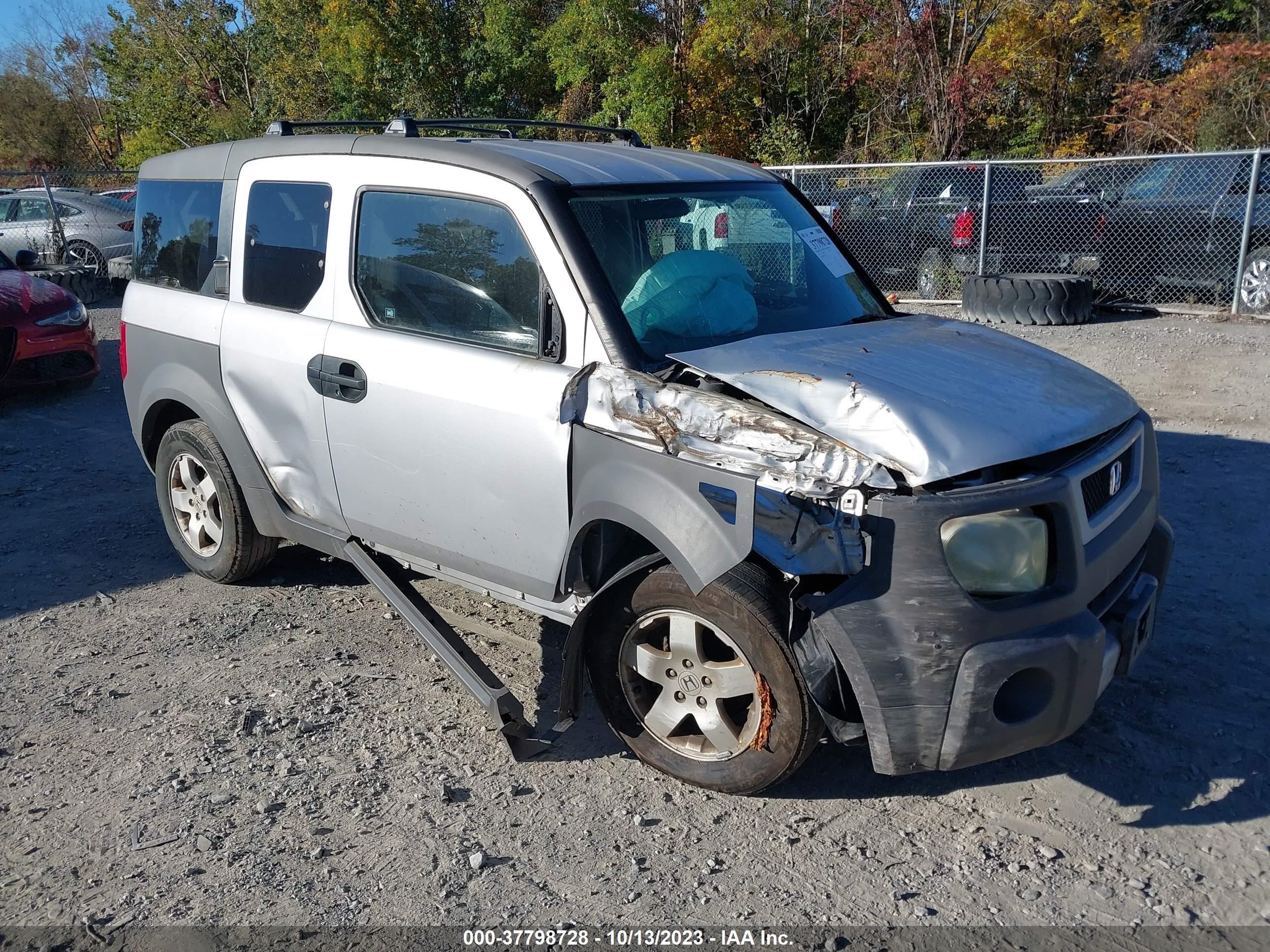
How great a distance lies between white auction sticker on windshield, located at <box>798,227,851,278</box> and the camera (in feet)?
13.9

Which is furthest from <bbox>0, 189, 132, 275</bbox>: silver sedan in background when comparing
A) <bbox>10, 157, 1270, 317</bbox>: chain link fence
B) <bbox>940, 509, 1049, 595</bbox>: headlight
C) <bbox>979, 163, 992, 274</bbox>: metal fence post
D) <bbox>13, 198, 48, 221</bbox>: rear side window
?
<bbox>940, 509, 1049, 595</bbox>: headlight

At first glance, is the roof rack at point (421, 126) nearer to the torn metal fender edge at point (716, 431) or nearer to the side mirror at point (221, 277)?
the side mirror at point (221, 277)

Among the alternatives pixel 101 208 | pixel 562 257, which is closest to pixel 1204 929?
pixel 562 257

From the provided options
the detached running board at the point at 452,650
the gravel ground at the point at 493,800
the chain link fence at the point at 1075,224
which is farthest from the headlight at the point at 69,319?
the chain link fence at the point at 1075,224

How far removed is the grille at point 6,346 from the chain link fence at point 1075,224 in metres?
8.85

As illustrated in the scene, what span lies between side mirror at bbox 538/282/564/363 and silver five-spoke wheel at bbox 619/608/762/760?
0.92 m

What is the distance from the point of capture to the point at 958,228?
42.3 feet

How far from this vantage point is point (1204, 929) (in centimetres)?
271

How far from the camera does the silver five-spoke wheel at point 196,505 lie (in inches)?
195

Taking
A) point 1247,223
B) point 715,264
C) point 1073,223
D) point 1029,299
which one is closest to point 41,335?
point 715,264

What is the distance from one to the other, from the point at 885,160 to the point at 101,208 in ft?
47.5

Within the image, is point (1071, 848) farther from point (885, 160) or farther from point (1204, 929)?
point (885, 160)

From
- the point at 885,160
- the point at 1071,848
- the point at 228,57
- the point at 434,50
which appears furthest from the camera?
the point at 228,57

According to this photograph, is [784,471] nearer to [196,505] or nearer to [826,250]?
[826,250]
